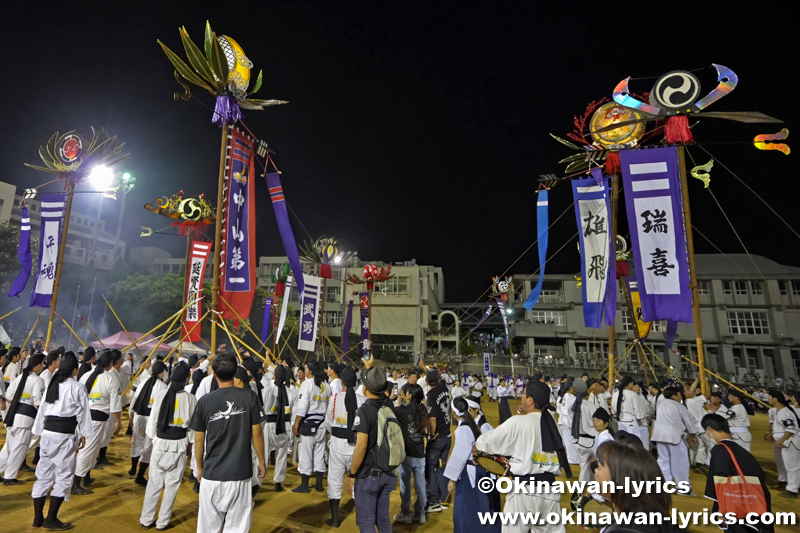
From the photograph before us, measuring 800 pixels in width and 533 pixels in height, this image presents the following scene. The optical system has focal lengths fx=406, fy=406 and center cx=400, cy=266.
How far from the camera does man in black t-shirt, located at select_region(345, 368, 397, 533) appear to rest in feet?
14.0

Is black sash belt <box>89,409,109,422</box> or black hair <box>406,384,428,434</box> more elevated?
black hair <box>406,384,428,434</box>

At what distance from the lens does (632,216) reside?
9281 millimetres

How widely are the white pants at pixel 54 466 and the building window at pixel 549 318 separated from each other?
47520 millimetres

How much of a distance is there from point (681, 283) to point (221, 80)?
11.2m

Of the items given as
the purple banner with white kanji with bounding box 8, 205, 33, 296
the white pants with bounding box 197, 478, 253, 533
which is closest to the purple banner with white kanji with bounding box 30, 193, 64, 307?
the purple banner with white kanji with bounding box 8, 205, 33, 296

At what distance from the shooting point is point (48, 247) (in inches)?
494

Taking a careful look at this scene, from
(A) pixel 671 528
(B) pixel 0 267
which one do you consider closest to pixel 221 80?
(A) pixel 671 528

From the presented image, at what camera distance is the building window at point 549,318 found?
47812 mm

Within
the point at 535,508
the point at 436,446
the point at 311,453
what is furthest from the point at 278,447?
the point at 535,508

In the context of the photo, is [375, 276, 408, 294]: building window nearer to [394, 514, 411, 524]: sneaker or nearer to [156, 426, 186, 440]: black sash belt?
[394, 514, 411, 524]: sneaker

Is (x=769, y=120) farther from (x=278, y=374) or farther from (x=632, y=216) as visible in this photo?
(x=278, y=374)

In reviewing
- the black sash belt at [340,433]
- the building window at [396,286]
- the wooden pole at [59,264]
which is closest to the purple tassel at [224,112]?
the wooden pole at [59,264]

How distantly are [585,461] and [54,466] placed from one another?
845 centimetres

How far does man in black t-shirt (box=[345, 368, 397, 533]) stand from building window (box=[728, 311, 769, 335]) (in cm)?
5178
